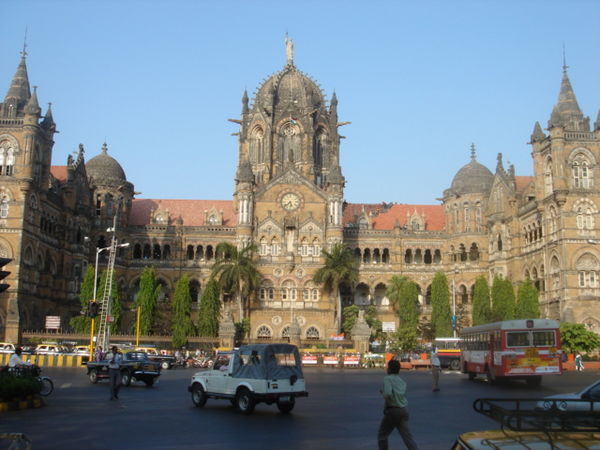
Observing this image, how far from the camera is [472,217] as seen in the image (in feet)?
250

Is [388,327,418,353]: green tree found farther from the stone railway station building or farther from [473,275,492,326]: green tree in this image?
the stone railway station building

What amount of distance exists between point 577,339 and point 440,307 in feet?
57.7

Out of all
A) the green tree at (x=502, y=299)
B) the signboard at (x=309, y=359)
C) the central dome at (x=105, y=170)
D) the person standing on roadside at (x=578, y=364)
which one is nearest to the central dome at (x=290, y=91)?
the central dome at (x=105, y=170)

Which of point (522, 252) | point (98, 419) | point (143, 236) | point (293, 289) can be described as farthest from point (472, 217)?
point (98, 419)

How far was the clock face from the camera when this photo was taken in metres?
74.0

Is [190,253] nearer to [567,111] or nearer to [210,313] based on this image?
[210,313]

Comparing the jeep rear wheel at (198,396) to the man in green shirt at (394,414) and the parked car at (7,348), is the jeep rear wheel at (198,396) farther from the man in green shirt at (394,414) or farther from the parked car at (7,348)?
the parked car at (7,348)

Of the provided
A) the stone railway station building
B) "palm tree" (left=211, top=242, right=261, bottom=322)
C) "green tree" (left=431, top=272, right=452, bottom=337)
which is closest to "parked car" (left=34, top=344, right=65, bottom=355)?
the stone railway station building

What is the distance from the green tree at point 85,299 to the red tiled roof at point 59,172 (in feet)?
43.7

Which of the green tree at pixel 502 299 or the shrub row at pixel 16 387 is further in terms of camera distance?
the green tree at pixel 502 299

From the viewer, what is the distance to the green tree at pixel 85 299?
204ft

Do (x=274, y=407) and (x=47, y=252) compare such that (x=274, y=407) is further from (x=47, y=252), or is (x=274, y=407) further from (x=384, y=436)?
(x=47, y=252)

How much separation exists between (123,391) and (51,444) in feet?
47.3

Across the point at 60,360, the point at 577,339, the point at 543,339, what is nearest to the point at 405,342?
the point at 577,339
